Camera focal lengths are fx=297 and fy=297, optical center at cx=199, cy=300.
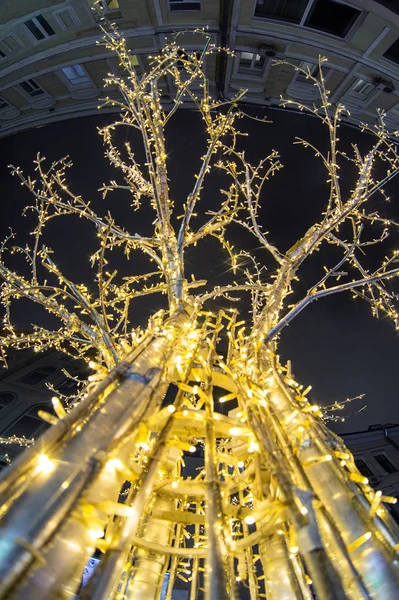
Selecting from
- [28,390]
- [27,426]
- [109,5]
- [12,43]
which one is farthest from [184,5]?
[28,390]

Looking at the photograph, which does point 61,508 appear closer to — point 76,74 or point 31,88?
point 76,74

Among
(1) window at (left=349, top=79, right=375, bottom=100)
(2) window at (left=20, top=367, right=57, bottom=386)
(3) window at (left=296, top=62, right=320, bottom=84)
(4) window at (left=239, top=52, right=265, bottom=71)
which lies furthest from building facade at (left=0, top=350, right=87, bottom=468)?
(1) window at (left=349, top=79, right=375, bottom=100)

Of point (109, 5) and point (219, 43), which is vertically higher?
point (219, 43)

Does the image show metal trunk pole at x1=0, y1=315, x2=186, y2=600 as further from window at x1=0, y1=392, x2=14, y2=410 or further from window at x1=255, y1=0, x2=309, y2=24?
window at x1=0, y1=392, x2=14, y2=410

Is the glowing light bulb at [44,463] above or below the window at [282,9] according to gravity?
below

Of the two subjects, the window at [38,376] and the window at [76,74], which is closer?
the window at [76,74]

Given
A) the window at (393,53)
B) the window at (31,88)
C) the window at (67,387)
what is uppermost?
the window at (67,387)

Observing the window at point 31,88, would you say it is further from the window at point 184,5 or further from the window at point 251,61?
the window at point 251,61

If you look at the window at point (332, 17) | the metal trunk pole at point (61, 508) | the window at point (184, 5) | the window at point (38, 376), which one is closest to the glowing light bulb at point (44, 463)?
the metal trunk pole at point (61, 508)
